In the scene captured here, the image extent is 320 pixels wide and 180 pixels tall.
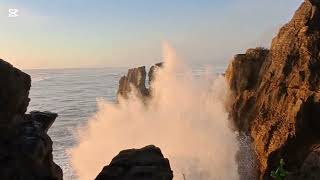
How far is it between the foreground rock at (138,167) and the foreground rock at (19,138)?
195cm

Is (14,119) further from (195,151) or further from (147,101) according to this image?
(147,101)

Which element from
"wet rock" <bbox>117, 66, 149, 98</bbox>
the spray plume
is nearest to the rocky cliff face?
the spray plume

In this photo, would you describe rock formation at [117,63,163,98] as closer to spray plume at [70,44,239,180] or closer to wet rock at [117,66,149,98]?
wet rock at [117,66,149,98]

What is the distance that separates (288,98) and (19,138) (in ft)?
63.0

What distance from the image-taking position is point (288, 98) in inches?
1091

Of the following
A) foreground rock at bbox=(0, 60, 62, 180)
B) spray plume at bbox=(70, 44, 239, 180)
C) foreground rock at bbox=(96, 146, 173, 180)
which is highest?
foreground rock at bbox=(0, 60, 62, 180)

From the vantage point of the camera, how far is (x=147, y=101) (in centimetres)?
6184

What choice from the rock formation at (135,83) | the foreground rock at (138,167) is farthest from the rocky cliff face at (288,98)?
the rock formation at (135,83)

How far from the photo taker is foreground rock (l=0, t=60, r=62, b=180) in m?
12.7

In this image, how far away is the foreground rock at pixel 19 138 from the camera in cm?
1273

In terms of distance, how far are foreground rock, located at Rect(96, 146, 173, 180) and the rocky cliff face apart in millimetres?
12123

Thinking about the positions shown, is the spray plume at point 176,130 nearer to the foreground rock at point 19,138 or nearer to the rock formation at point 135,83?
the rock formation at point 135,83

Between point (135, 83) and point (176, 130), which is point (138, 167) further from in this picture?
point (135, 83)

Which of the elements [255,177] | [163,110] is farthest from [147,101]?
[255,177]
